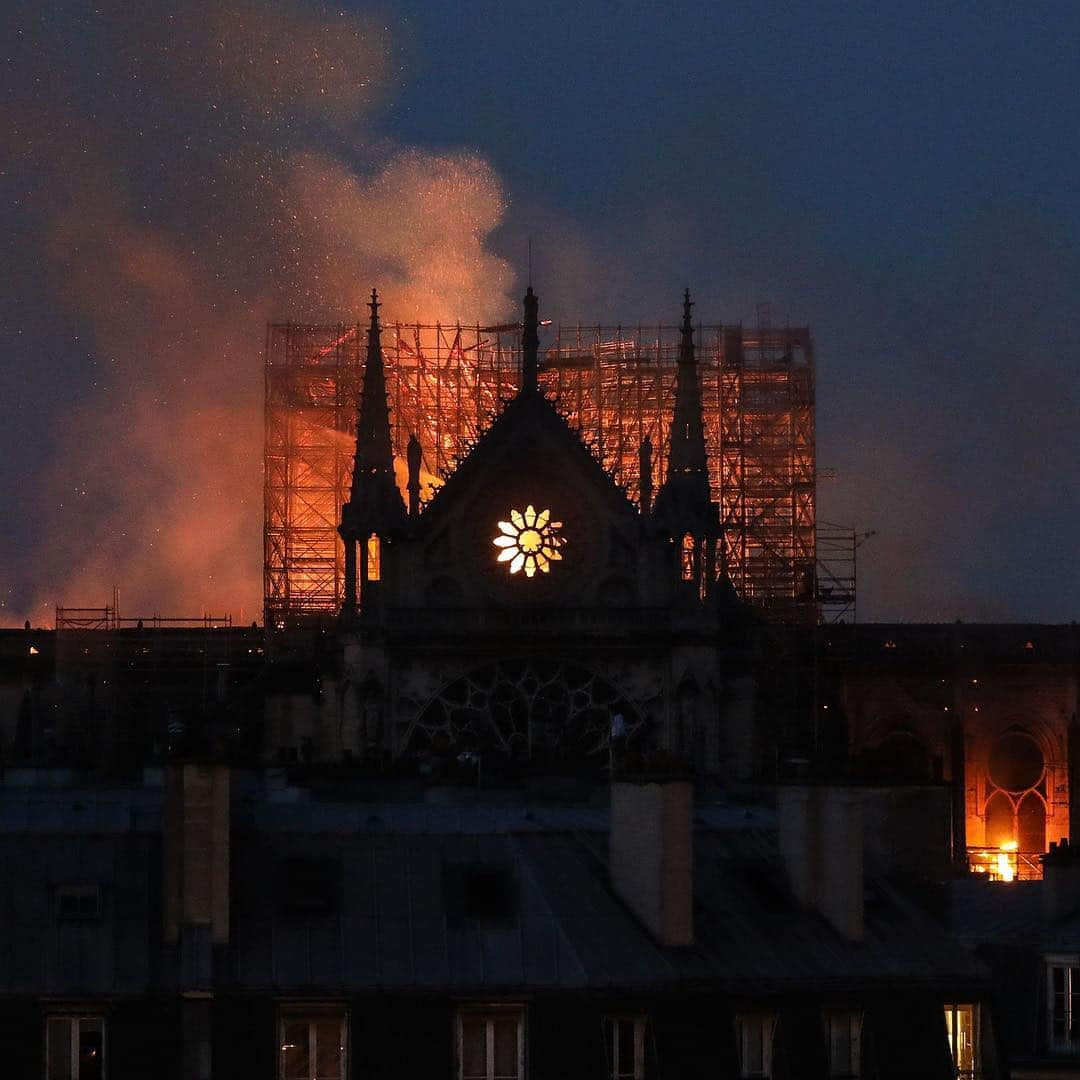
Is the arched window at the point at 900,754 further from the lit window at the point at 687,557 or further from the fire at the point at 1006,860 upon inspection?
the lit window at the point at 687,557

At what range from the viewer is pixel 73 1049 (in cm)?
5250

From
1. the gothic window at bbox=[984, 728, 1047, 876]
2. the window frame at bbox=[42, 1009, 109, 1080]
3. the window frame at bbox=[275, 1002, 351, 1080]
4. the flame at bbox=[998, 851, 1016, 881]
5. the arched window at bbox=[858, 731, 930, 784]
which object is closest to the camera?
the window frame at bbox=[42, 1009, 109, 1080]

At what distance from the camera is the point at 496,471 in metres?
104

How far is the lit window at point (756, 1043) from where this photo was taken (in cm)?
5400

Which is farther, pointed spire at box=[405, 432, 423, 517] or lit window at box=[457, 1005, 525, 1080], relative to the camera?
pointed spire at box=[405, 432, 423, 517]

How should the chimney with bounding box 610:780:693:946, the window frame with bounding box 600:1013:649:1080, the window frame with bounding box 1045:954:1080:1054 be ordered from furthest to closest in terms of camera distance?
the window frame with bounding box 1045:954:1080:1054, the chimney with bounding box 610:780:693:946, the window frame with bounding box 600:1013:649:1080

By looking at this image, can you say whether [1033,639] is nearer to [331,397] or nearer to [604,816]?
[331,397]

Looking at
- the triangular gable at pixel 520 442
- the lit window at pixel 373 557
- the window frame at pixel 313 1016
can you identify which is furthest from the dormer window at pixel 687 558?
the window frame at pixel 313 1016

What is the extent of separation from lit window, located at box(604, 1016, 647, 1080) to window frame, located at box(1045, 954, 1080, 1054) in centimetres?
745

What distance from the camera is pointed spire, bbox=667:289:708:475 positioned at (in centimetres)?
10650

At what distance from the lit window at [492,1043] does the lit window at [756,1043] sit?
301cm

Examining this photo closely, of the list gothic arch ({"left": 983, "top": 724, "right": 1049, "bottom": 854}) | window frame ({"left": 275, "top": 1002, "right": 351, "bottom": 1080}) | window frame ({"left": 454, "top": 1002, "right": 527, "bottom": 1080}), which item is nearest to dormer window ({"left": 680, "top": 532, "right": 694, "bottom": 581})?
gothic arch ({"left": 983, "top": 724, "right": 1049, "bottom": 854})

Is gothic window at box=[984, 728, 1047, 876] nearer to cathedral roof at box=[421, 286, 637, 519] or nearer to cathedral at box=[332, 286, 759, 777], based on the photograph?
cathedral at box=[332, 286, 759, 777]

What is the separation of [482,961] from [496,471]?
50.6m
